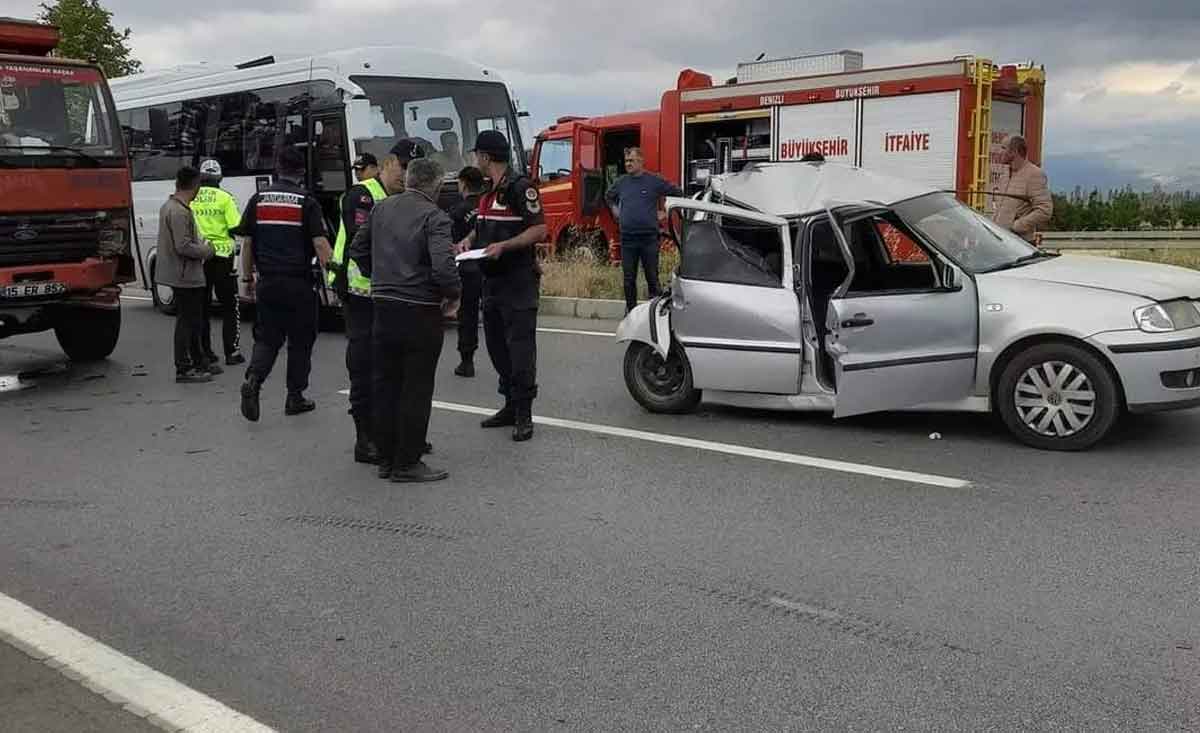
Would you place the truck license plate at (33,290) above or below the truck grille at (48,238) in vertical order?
below

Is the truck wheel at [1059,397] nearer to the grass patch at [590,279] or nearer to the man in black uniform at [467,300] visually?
the man in black uniform at [467,300]

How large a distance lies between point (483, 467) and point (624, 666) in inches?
114

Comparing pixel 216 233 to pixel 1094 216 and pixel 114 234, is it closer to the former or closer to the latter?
pixel 114 234

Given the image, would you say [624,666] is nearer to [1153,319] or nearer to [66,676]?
[66,676]

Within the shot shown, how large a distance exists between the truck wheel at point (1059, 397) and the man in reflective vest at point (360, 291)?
3650 millimetres

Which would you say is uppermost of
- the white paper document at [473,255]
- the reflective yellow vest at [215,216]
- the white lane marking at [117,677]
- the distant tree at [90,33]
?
the distant tree at [90,33]

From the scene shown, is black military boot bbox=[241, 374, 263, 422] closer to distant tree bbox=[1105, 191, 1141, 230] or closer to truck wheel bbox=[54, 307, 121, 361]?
truck wheel bbox=[54, 307, 121, 361]

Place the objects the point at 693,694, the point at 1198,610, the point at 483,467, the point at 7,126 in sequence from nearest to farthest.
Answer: the point at 693,694
the point at 1198,610
the point at 483,467
the point at 7,126

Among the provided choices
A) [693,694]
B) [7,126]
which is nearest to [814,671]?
[693,694]

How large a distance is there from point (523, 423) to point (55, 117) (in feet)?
18.3

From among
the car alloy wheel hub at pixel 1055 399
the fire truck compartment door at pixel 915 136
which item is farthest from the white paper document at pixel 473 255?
the fire truck compartment door at pixel 915 136

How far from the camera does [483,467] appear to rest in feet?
21.3

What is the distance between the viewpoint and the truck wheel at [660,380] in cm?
749

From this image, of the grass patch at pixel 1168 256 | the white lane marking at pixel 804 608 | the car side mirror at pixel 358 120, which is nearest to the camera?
the white lane marking at pixel 804 608
